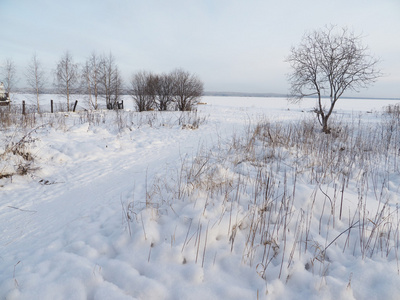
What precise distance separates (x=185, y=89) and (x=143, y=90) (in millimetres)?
5814

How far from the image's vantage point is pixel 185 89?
2589cm

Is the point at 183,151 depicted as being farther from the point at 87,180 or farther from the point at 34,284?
the point at 34,284

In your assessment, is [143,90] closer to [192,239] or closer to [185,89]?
A: [185,89]

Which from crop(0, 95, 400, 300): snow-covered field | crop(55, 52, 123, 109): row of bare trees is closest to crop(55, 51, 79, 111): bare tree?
crop(55, 52, 123, 109): row of bare trees

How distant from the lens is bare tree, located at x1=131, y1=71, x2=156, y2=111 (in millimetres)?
27172

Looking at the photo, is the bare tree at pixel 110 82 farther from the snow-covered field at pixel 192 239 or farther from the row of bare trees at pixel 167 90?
the snow-covered field at pixel 192 239

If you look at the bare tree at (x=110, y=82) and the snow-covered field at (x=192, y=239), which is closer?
the snow-covered field at (x=192, y=239)

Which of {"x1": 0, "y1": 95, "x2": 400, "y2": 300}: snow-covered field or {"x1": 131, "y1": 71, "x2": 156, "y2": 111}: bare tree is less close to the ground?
{"x1": 131, "y1": 71, "x2": 156, "y2": 111}: bare tree

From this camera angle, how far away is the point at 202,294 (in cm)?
173

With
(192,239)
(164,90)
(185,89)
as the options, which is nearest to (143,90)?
(164,90)

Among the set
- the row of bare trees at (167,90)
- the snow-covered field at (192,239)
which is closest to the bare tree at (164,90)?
the row of bare trees at (167,90)

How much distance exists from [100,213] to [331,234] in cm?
301

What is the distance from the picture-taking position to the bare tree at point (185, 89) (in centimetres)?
2581

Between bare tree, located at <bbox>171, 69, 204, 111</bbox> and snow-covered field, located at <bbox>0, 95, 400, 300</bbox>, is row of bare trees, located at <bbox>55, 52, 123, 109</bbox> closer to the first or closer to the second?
bare tree, located at <bbox>171, 69, 204, 111</bbox>
